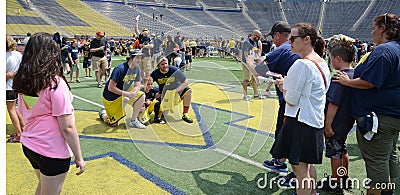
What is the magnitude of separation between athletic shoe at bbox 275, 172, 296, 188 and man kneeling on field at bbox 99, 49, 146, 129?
2.85 meters

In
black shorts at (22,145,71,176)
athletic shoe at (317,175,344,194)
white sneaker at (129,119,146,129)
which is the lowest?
athletic shoe at (317,175,344,194)

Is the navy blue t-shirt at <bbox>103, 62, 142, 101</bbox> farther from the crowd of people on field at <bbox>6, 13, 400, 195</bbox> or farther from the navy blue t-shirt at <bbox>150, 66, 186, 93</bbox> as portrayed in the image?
the crowd of people on field at <bbox>6, 13, 400, 195</bbox>

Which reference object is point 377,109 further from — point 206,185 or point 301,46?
point 206,185

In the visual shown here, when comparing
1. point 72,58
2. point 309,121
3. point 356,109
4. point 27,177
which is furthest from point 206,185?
point 72,58

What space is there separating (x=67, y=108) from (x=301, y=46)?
203cm

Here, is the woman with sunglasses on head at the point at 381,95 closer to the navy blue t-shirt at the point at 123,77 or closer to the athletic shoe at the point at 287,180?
the athletic shoe at the point at 287,180

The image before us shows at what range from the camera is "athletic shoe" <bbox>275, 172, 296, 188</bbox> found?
12.0ft

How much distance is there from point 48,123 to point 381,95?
295cm

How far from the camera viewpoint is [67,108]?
2.23m

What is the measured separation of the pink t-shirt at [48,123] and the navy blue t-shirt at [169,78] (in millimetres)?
3567

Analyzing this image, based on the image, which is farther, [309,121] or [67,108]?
[309,121]

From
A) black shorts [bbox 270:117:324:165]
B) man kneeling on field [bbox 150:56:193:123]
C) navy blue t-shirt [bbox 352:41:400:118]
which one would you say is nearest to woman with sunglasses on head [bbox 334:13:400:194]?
navy blue t-shirt [bbox 352:41:400:118]

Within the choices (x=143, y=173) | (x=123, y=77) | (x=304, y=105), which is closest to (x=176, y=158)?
(x=143, y=173)

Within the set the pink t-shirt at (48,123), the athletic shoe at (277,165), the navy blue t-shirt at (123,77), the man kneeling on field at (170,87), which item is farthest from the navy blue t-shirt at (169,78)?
the pink t-shirt at (48,123)
